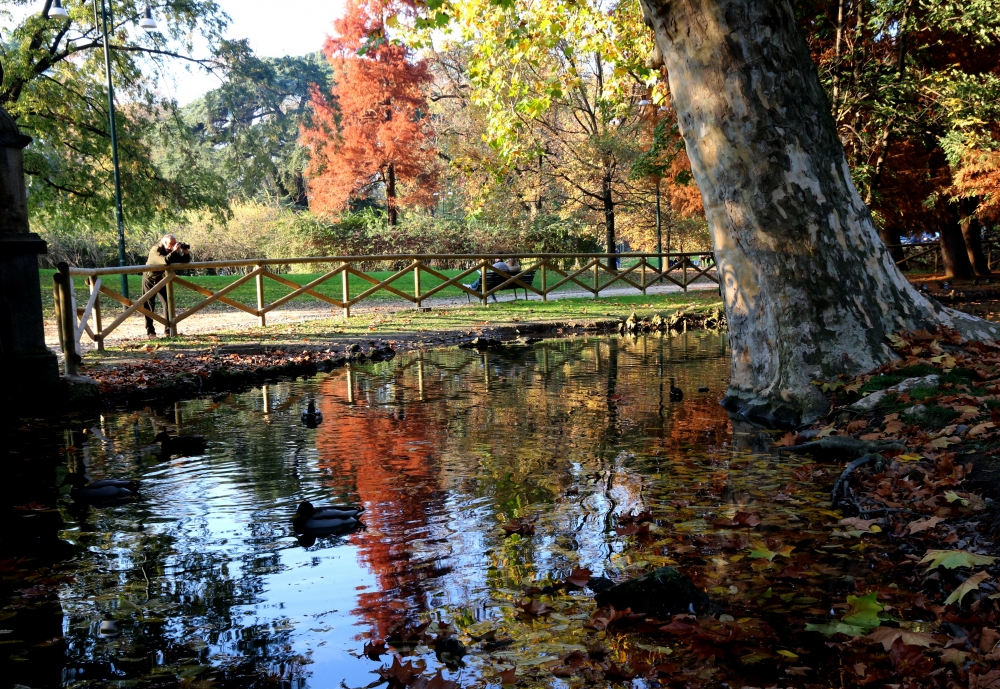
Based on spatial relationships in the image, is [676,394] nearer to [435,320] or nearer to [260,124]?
[435,320]

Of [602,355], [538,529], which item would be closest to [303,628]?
[538,529]

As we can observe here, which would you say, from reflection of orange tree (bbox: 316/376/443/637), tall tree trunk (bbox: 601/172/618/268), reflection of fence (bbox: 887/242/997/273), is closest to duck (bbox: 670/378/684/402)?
reflection of orange tree (bbox: 316/376/443/637)

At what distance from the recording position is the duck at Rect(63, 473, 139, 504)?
232 inches

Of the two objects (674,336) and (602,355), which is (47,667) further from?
(674,336)

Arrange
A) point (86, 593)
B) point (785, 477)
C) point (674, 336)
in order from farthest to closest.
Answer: point (674, 336)
point (785, 477)
point (86, 593)

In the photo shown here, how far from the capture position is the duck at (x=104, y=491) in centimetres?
589

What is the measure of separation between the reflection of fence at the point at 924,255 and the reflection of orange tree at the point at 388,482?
23255 mm

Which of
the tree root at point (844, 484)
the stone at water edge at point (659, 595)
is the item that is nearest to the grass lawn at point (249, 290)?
the tree root at point (844, 484)

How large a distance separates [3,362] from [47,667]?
254 inches

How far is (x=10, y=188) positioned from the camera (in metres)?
8.76

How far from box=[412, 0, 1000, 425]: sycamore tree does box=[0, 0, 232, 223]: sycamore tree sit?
57.7 ft

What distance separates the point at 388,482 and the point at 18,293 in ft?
16.7

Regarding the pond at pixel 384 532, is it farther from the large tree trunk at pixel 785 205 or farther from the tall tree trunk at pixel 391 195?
the tall tree trunk at pixel 391 195

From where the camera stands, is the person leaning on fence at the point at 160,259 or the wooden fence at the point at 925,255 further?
the wooden fence at the point at 925,255
